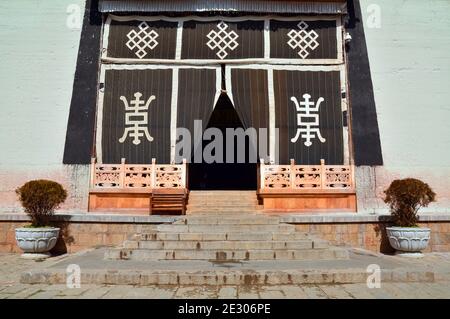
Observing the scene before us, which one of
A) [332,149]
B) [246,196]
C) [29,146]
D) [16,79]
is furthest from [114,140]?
[332,149]

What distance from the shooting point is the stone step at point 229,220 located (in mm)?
8047

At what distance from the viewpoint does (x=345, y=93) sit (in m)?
10.5

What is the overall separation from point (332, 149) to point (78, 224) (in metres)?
6.55

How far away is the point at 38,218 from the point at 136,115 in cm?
344

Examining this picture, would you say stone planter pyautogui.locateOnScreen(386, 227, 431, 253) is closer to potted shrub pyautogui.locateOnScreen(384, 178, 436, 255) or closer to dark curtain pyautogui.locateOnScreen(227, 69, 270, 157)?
potted shrub pyautogui.locateOnScreen(384, 178, 436, 255)

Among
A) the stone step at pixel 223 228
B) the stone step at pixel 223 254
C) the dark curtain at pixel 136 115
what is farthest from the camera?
the dark curtain at pixel 136 115

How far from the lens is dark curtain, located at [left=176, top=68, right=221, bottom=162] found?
1022cm

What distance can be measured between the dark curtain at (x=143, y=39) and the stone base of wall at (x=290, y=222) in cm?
457

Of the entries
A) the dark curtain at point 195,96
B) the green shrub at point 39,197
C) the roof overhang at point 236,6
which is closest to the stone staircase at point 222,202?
the dark curtain at point 195,96

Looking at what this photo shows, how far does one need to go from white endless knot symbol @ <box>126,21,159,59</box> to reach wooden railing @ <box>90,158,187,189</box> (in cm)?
320

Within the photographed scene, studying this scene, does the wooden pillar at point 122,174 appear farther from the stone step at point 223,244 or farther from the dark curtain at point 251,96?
the dark curtain at point 251,96
